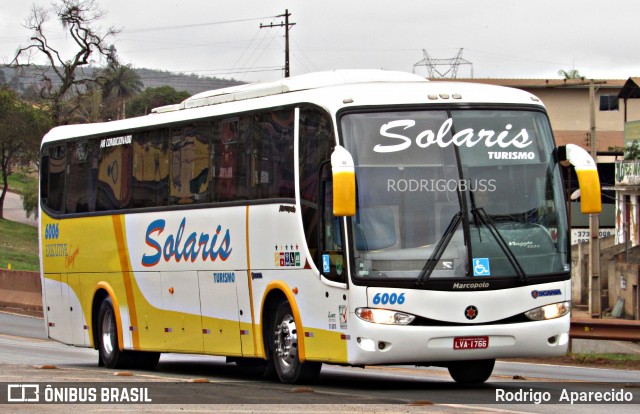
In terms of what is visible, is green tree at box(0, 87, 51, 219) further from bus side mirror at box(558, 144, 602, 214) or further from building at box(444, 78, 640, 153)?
bus side mirror at box(558, 144, 602, 214)

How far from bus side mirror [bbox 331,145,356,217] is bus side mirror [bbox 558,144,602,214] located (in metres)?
2.60

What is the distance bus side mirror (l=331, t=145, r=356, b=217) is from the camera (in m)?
12.5

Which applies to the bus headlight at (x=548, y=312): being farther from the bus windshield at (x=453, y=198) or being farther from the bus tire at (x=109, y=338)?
the bus tire at (x=109, y=338)

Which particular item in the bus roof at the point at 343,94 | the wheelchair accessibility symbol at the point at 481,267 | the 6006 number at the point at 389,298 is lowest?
the 6006 number at the point at 389,298

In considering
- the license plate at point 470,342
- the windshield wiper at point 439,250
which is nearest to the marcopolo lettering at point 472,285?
the windshield wiper at point 439,250

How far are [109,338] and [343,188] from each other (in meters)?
8.68

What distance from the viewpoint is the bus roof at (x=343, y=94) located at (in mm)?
13828

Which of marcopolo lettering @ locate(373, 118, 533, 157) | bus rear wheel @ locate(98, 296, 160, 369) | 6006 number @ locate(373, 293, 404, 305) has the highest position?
marcopolo lettering @ locate(373, 118, 533, 157)

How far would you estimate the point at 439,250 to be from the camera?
13.0m

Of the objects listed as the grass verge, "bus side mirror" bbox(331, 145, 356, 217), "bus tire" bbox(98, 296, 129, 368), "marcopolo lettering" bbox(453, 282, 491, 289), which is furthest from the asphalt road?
the grass verge

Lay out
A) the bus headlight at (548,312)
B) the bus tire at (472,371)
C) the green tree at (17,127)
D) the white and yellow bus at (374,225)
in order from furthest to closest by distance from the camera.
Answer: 1. the green tree at (17,127)
2. the bus tire at (472,371)
3. the bus headlight at (548,312)
4. the white and yellow bus at (374,225)

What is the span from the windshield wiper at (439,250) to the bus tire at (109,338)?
8085 mm

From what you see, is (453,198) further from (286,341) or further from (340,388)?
(286,341)

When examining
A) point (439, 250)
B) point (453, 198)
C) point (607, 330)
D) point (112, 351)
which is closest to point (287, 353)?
point (439, 250)
